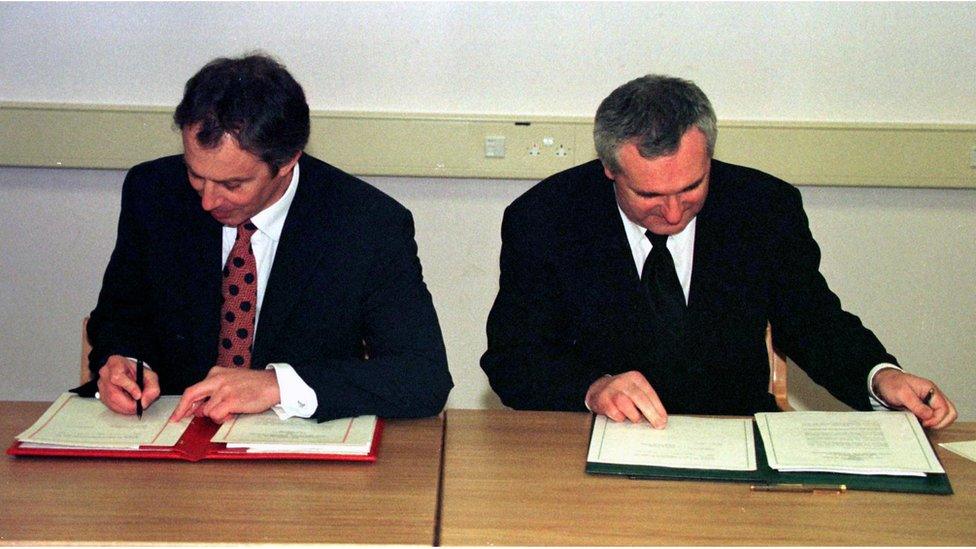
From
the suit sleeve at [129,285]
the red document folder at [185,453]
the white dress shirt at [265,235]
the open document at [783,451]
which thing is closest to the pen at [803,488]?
the open document at [783,451]

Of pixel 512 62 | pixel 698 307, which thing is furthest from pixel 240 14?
pixel 698 307

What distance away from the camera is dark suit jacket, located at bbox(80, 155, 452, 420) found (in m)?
2.57

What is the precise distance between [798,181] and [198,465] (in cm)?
234

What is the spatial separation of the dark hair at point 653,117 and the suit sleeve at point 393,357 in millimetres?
540

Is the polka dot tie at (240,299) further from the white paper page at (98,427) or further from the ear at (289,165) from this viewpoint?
the white paper page at (98,427)

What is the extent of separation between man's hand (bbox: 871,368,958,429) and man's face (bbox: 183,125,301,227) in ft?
4.54

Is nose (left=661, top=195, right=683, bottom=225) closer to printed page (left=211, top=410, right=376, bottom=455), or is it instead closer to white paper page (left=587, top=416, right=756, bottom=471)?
white paper page (left=587, top=416, right=756, bottom=471)

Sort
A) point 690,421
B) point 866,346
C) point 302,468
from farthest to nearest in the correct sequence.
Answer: point 866,346 → point 690,421 → point 302,468

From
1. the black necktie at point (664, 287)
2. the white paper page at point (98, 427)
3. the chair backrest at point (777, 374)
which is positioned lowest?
the chair backrest at point (777, 374)

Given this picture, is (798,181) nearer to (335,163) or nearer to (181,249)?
(335,163)

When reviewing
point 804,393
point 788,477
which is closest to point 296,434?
point 788,477

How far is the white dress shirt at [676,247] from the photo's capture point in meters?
2.71

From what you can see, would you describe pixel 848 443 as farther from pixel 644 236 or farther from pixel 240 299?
pixel 240 299

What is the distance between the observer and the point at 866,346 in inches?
99.9
